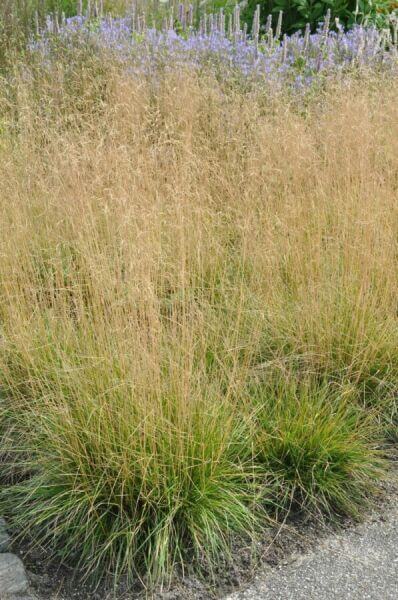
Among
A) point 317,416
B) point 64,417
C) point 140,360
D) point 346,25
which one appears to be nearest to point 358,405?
point 317,416

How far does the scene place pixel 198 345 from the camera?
11.1 feet

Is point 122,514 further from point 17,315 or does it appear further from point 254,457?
point 17,315

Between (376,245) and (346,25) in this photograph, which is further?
(346,25)

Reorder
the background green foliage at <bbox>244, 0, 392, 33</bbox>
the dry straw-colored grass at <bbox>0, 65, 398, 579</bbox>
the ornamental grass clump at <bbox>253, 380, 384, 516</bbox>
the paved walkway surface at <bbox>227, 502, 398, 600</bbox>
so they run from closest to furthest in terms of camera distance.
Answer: the paved walkway surface at <bbox>227, 502, 398, 600</bbox> < the dry straw-colored grass at <bbox>0, 65, 398, 579</bbox> < the ornamental grass clump at <bbox>253, 380, 384, 516</bbox> < the background green foliage at <bbox>244, 0, 392, 33</bbox>

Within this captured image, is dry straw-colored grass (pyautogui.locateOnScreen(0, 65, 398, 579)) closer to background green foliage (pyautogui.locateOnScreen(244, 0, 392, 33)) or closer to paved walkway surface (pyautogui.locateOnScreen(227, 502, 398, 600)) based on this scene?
paved walkway surface (pyautogui.locateOnScreen(227, 502, 398, 600))

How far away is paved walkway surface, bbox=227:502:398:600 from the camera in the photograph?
253 centimetres

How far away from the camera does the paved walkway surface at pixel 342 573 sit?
2533mm

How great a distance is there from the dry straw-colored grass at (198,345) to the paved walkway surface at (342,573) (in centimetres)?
17

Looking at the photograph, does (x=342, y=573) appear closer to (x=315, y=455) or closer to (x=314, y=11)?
(x=315, y=455)

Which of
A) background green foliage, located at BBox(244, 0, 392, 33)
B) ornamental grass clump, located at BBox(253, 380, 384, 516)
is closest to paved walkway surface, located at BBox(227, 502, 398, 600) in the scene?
ornamental grass clump, located at BBox(253, 380, 384, 516)

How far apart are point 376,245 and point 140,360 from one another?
4.70ft

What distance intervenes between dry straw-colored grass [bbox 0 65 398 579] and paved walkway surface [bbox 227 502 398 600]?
175 millimetres

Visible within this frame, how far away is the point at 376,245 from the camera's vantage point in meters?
3.78

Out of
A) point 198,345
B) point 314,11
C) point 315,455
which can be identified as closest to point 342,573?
point 315,455
